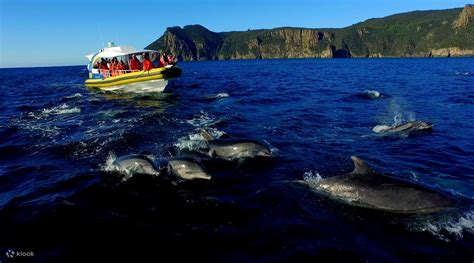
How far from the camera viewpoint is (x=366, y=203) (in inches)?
371

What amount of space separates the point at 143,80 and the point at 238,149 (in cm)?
2065

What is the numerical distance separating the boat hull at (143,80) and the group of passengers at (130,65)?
31.2 inches

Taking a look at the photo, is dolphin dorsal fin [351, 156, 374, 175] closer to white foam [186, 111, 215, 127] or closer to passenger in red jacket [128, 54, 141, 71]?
white foam [186, 111, 215, 127]

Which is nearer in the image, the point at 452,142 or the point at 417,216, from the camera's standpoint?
the point at 417,216

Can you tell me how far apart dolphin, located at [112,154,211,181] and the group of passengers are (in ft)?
69.8

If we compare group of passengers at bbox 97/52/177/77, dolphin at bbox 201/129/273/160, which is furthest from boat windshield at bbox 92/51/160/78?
dolphin at bbox 201/129/273/160

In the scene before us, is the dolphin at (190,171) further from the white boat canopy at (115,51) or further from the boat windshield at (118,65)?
the white boat canopy at (115,51)

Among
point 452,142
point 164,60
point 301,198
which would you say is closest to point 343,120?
point 452,142

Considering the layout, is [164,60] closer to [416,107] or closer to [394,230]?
[416,107]

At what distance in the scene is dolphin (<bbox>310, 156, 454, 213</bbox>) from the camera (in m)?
9.01

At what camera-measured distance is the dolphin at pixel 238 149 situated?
13.9 metres

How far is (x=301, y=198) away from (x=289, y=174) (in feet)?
6.67

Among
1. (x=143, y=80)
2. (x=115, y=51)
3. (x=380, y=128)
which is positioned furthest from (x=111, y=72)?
(x=380, y=128)

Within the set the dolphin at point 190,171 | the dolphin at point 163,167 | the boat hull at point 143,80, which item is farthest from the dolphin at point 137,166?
the boat hull at point 143,80
